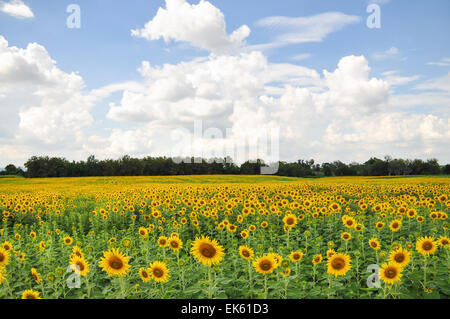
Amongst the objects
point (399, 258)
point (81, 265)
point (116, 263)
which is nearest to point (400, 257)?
point (399, 258)

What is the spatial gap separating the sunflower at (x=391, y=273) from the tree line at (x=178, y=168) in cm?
7418

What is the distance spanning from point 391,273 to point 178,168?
248ft

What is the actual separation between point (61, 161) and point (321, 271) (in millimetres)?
81187

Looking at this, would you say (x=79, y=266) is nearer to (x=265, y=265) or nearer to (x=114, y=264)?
(x=114, y=264)

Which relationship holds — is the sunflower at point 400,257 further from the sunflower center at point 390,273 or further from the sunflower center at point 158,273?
the sunflower center at point 158,273

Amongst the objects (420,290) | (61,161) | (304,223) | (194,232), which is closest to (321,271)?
(420,290)


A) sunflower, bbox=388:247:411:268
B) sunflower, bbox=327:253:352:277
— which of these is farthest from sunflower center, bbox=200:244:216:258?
sunflower, bbox=388:247:411:268

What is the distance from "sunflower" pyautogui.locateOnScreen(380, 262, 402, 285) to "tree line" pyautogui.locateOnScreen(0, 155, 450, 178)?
243ft

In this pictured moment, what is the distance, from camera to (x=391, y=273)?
3.87m
